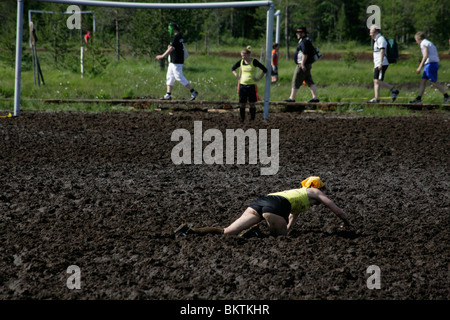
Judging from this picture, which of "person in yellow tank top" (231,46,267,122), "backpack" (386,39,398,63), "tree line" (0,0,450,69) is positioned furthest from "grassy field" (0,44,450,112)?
"person in yellow tank top" (231,46,267,122)

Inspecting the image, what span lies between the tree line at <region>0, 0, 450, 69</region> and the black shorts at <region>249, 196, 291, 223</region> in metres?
12.3

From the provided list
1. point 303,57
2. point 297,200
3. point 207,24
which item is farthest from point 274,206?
point 207,24

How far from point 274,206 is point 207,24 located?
24.4 meters

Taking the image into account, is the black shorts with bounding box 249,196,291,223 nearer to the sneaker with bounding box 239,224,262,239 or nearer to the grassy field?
the sneaker with bounding box 239,224,262,239

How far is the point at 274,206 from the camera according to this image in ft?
19.5

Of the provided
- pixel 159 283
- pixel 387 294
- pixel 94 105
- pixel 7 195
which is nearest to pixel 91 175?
pixel 7 195

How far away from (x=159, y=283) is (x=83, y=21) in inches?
778

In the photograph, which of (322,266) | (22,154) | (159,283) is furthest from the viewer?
(22,154)

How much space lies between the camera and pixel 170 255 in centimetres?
548

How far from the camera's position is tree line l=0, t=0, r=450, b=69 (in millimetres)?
17953

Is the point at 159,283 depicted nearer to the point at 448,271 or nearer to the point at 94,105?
the point at 448,271

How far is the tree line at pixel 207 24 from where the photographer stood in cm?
1795
